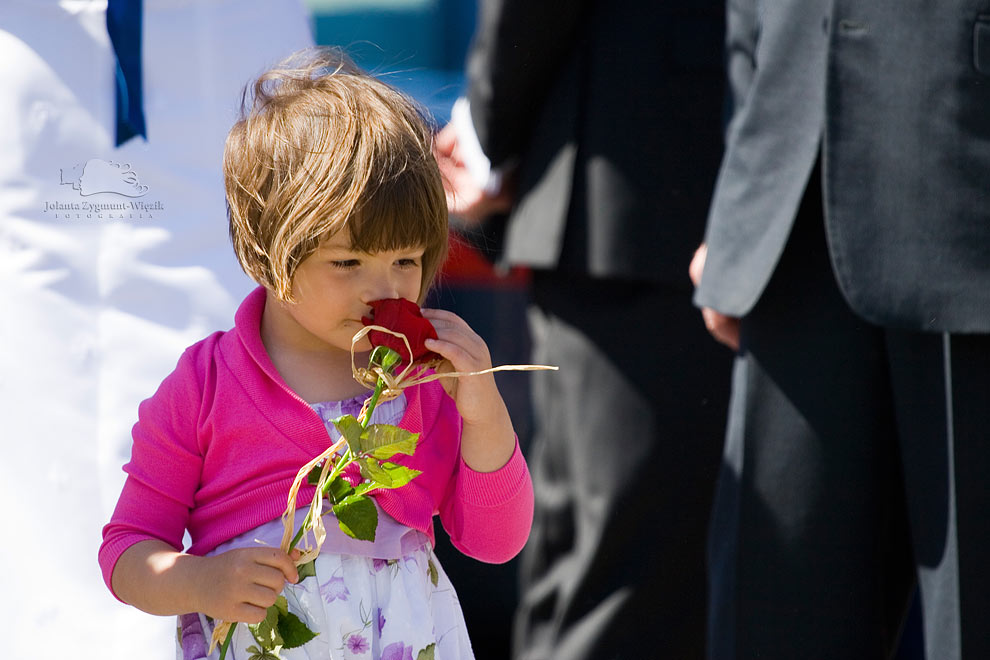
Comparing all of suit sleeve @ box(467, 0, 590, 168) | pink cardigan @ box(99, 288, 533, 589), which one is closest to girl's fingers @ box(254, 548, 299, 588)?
pink cardigan @ box(99, 288, 533, 589)

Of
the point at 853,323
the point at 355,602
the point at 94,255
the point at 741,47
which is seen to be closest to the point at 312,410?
the point at 355,602

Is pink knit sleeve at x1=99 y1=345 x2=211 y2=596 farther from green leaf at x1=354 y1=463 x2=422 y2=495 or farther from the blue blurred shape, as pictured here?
the blue blurred shape

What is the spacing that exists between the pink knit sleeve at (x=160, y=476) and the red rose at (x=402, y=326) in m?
0.23

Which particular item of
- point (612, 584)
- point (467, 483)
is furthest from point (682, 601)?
point (467, 483)

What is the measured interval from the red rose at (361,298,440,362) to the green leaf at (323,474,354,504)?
0.15 meters

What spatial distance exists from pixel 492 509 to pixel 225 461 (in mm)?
306

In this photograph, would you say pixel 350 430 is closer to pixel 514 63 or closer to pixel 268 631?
pixel 268 631

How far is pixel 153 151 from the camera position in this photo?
1.74 m

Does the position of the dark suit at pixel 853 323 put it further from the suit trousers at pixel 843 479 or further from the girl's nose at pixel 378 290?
the girl's nose at pixel 378 290

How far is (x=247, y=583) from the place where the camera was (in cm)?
137

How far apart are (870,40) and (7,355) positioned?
1.28 m

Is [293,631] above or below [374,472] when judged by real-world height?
below

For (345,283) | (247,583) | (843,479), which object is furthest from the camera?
(843,479)

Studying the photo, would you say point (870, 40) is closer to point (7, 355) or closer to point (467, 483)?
point (467, 483)
